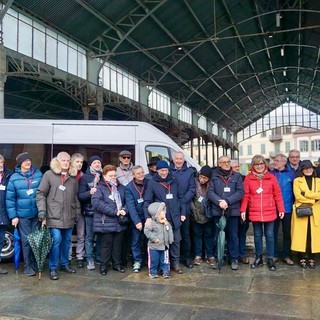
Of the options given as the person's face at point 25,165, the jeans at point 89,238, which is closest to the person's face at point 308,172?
the jeans at point 89,238

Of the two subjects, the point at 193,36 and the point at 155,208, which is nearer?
the point at 155,208

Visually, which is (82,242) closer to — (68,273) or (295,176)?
(68,273)

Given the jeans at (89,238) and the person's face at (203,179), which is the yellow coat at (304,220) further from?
the jeans at (89,238)

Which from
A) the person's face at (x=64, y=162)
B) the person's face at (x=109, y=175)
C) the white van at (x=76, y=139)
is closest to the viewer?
the person's face at (x=64, y=162)

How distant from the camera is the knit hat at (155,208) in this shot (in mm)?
5357

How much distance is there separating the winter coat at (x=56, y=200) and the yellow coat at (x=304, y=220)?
341 cm

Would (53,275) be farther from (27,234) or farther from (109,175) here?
(109,175)

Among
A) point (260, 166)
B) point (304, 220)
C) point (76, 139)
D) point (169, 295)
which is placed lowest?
point (169, 295)

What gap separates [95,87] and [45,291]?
1528 cm

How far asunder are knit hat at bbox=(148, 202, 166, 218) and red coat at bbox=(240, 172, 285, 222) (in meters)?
1.29

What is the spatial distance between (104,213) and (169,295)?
157 centimetres

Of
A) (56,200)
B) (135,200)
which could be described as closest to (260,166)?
(135,200)

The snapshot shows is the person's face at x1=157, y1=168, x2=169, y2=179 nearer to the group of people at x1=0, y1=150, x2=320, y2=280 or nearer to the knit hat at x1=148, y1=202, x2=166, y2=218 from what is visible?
the group of people at x1=0, y1=150, x2=320, y2=280

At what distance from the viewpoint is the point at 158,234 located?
536 centimetres
